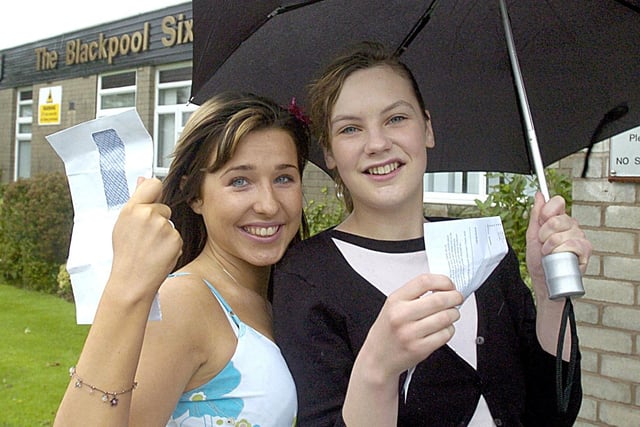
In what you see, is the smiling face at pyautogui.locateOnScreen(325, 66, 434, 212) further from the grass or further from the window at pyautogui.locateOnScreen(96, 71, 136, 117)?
the window at pyautogui.locateOnScreen(96, 71, 136, 117)

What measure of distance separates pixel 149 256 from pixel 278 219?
0.64 m

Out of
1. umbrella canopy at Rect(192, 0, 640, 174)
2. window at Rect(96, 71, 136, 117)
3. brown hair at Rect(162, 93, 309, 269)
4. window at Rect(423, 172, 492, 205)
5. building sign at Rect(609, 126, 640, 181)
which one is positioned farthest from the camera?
window at Rect(96, 71, 136, 117)

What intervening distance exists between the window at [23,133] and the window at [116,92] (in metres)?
3.49

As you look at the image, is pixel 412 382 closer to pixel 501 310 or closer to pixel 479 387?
pixel 479 387

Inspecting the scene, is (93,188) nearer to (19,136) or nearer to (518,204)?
(518,204)

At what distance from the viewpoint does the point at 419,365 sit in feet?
5.73

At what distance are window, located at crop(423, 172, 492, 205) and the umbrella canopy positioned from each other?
452 cm

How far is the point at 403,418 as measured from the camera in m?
1.70

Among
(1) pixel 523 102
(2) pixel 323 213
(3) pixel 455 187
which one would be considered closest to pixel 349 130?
(1) pixel 523 102

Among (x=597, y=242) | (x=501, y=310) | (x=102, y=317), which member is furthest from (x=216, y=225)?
(x=597, y=242)

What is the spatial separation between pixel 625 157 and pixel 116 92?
1152cm

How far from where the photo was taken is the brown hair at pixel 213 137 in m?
1.95

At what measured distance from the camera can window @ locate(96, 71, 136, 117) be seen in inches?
515

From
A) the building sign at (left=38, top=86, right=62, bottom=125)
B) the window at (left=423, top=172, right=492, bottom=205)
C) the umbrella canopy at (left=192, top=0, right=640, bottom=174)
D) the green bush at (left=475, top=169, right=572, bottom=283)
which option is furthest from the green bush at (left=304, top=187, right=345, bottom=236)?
the building sign at (left=38, top=86, right=62, bottom=125)
